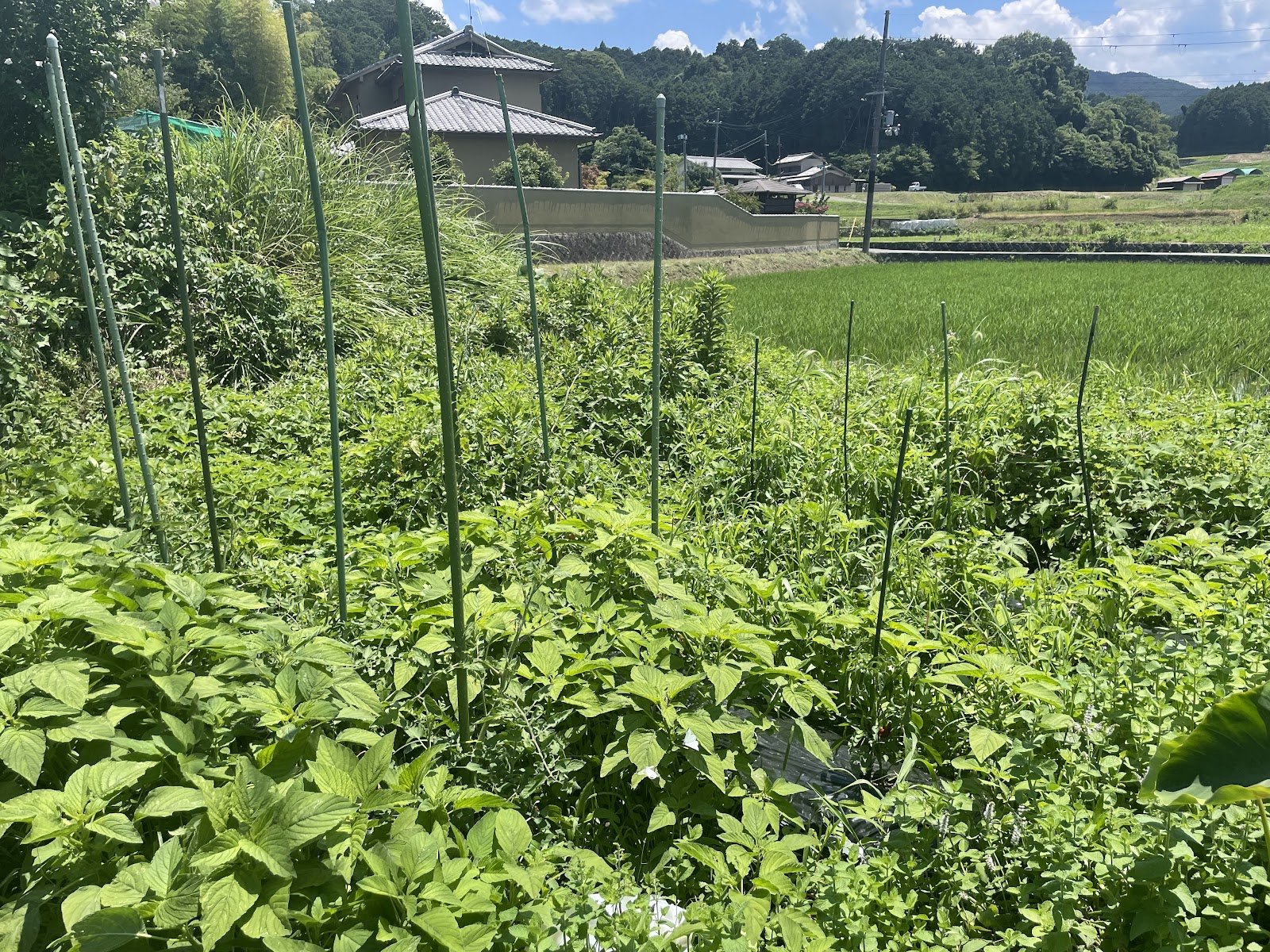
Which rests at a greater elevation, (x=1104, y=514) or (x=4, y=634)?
(x=4, y=634)

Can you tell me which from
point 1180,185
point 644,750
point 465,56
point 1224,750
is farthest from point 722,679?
point 1180,185

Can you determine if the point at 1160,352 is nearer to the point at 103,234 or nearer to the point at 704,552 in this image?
the point at 704,552

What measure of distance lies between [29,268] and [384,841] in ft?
16.1

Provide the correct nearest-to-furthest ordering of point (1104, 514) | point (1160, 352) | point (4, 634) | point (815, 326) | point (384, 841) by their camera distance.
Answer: point (384, 841) < point (4, 634) < point (1104, 514) < point (1160, 352) < point (815, 326)

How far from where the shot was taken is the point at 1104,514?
2.60 m

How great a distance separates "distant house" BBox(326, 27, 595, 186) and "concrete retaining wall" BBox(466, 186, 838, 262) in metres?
2.64

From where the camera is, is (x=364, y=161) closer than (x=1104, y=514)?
No

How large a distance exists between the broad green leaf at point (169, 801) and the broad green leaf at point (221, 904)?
0.42ft

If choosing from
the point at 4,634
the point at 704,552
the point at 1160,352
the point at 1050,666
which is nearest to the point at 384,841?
the point at 4,634

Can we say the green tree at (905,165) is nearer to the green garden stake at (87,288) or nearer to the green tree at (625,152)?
the green tree at (625,152)

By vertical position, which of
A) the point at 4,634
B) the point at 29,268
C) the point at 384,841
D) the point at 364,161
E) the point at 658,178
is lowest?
the point at 384,841

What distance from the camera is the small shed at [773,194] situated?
39.4 meters

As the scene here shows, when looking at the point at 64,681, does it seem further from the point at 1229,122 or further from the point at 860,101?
the point at 1229,122

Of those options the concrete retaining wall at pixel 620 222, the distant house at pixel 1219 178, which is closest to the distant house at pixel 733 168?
the distant house at pixel 1219 178
